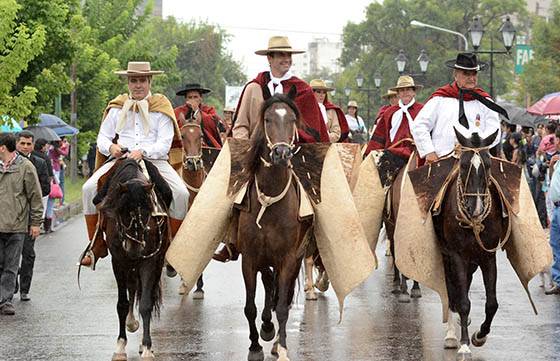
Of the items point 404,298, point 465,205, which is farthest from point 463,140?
point 404,298

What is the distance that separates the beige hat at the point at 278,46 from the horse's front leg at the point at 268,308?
6.78 ft

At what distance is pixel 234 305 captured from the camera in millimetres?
14227

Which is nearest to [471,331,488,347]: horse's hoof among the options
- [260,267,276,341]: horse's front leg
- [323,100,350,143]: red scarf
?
[260,267,276,341]: horse's front leg

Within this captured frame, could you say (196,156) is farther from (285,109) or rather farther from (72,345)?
(285,109)

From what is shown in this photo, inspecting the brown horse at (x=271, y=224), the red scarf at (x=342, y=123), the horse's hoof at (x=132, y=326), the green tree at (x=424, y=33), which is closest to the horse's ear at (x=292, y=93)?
the brown horse at (x=271, y=224)

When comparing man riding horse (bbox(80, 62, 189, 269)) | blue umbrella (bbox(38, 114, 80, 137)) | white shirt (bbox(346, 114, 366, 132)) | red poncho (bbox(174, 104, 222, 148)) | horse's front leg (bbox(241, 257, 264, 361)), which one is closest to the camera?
horse's front leg (bbox(241, 257, 264, 361))

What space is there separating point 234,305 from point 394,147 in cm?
283

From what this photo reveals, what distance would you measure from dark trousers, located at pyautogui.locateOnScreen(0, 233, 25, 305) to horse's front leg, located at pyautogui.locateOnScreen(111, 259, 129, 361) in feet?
10.1

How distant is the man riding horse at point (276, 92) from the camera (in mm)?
11484

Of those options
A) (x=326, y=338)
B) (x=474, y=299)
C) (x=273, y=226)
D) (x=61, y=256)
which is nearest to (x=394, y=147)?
(x=474, y=299)

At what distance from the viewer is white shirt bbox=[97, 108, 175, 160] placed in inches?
474

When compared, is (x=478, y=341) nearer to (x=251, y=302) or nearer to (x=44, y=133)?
(x=251, y=302)

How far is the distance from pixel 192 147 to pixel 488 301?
582cm

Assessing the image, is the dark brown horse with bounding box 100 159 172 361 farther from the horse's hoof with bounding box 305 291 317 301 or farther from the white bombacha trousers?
the horse's hoof with bounding box 305 291 317 301
